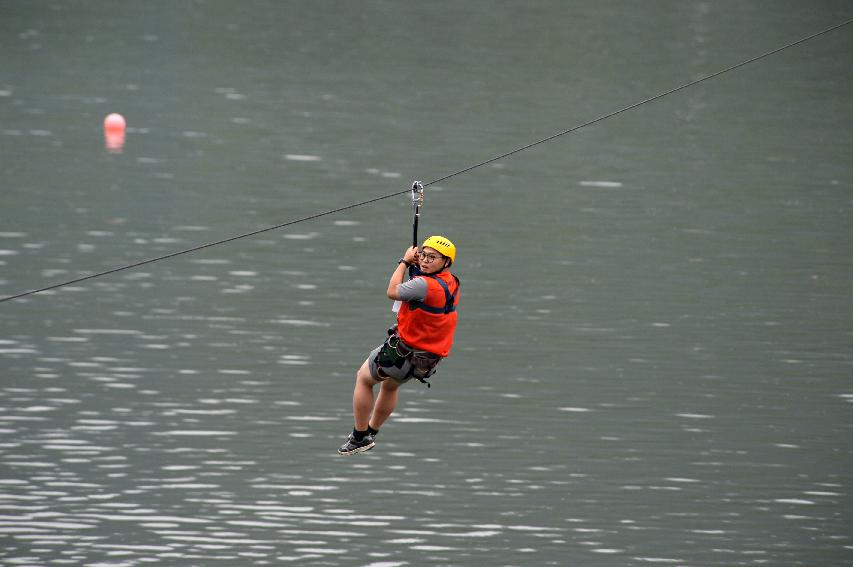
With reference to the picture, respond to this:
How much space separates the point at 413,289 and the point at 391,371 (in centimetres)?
92

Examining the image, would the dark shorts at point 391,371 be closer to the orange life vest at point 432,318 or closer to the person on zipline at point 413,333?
the person on zipline at point 413,333

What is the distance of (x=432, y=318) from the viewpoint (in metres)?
15.1

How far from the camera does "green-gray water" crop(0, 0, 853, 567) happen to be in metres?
23.3

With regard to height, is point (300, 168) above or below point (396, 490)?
above

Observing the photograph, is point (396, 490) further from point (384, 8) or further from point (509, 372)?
point (384, 8)

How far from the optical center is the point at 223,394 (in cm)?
2673

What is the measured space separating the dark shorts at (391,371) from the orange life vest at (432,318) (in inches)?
8.4

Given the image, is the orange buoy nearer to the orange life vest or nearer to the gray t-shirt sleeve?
the orange life vest

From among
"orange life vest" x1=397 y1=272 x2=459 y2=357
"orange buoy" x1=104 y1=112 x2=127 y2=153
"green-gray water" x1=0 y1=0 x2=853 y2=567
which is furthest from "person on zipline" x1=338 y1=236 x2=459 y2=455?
"orange buoy" x1=104 y1=112 x2=127 y2=153

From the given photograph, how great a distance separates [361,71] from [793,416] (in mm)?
25192

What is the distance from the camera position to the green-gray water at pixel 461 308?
23.3 metres

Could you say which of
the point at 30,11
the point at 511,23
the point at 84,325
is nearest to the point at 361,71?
the point at 511,23

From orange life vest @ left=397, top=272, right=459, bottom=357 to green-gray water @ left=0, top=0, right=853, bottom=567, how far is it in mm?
7350

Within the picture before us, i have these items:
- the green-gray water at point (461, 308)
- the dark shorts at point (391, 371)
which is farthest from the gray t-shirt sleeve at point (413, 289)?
the green-gray water at point (461, 308)
